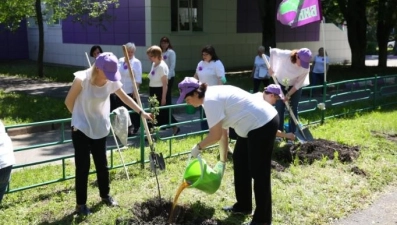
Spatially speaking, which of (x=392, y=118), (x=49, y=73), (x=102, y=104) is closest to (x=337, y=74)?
(x=392, y=118)

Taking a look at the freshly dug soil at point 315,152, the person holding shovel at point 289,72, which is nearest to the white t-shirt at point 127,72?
the person holding shovel at point 289,72

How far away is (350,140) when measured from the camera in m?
7.59

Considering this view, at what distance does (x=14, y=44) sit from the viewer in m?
22.4

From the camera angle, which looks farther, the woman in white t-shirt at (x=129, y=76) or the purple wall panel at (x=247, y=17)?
the purple wall panel at (x=247, y=17)

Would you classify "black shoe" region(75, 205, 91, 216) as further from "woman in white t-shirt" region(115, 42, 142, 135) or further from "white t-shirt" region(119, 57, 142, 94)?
"white t-shirt" region(119, 57, 142, 94)

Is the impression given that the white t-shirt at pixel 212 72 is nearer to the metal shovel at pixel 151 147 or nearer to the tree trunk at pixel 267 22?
the metal shovel at pixel 151 147

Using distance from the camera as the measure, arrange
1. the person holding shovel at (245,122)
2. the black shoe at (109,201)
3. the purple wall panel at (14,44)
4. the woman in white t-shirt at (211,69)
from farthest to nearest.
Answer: the purple wall panel at (14,44)
the woman in white t-shirt at (211,69)
the black shoe at (109,201)
the person holding shovel at (245,122)

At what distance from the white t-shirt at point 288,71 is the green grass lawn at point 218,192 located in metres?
1.19

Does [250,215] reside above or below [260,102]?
below

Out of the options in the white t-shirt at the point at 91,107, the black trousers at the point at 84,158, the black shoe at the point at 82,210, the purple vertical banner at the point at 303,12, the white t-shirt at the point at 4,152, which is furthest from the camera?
the purple vertical banner at the point at 303,12

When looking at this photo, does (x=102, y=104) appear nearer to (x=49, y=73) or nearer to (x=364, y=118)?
(x=364, y=118)

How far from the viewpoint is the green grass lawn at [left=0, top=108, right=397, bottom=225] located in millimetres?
4520

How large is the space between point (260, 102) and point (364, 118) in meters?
6.05

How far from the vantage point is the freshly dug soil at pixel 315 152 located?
6461 millimetres
